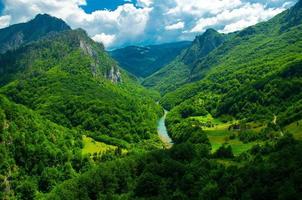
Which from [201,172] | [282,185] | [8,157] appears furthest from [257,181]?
[8,157]

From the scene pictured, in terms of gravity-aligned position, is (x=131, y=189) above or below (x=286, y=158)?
below

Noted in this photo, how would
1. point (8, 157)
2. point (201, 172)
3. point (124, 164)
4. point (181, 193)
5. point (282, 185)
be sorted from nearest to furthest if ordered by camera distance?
1. point (282, 185)
2. point (181, 193)
3. point (201, 172)
4. point (124, 164)
5. point (8, 157)

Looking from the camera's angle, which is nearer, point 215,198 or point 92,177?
point 215,198

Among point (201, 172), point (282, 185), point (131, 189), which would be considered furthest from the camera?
point (131, 189)

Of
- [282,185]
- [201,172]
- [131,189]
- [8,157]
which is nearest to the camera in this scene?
[282,185]

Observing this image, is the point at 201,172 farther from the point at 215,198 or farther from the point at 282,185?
the point at 282,185

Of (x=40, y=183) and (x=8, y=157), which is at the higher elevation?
(x=8, y=157)

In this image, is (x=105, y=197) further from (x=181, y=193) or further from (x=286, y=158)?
(x=286, y=158)

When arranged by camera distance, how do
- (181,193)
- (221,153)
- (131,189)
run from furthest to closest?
(221,153)
(131,189)
(181,193)

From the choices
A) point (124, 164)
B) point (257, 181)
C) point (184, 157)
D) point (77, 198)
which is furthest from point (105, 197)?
Result: point (257, 181)
